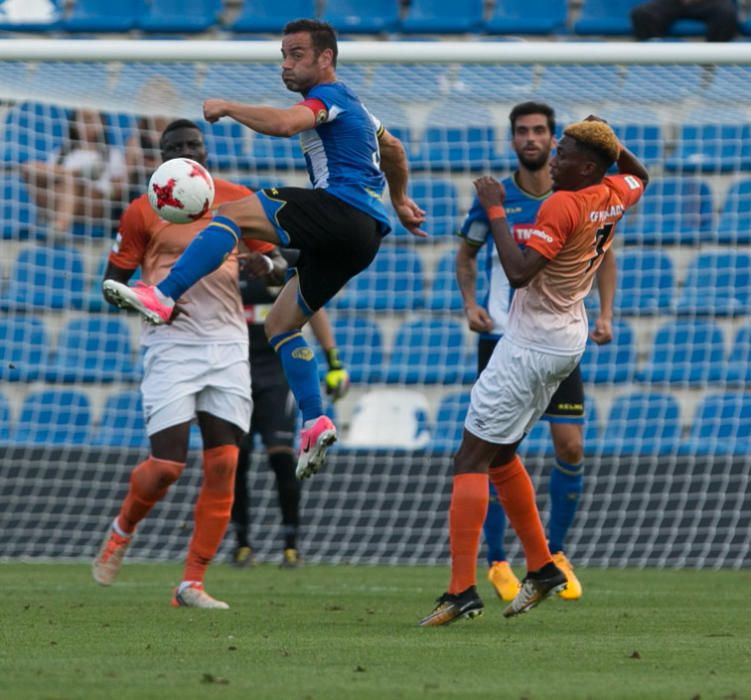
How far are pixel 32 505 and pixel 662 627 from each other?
5987 mm

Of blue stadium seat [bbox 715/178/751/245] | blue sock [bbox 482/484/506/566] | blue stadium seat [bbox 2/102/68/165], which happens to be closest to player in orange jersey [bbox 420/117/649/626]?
blue sock [bbox 482/484/506/566]

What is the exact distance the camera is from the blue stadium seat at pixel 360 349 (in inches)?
474

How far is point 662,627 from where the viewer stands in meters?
6.15

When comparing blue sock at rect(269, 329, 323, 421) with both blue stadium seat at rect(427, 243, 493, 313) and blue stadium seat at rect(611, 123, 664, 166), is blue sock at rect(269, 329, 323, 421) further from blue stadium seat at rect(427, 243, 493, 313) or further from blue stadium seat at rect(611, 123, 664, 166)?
blue stadium seat at rect(611, 123, 664, 166)

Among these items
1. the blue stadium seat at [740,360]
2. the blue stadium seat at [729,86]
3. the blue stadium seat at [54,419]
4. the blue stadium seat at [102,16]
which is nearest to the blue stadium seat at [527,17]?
the blue stadium seat at [729,86]

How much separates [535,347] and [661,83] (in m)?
5.26

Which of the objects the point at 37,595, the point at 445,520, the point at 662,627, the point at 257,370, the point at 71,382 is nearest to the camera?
the point at 662,627

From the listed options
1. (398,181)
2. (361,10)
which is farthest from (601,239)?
(361,10)

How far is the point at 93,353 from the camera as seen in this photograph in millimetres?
12016

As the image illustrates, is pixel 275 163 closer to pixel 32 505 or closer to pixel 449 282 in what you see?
pixel 449 282

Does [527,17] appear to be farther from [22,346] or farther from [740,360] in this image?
[22,346]

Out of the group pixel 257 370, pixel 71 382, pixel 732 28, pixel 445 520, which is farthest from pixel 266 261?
pixel 732 28

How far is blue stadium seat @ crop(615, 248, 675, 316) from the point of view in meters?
11.9

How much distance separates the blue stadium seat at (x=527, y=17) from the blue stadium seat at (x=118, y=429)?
15.7 ft
